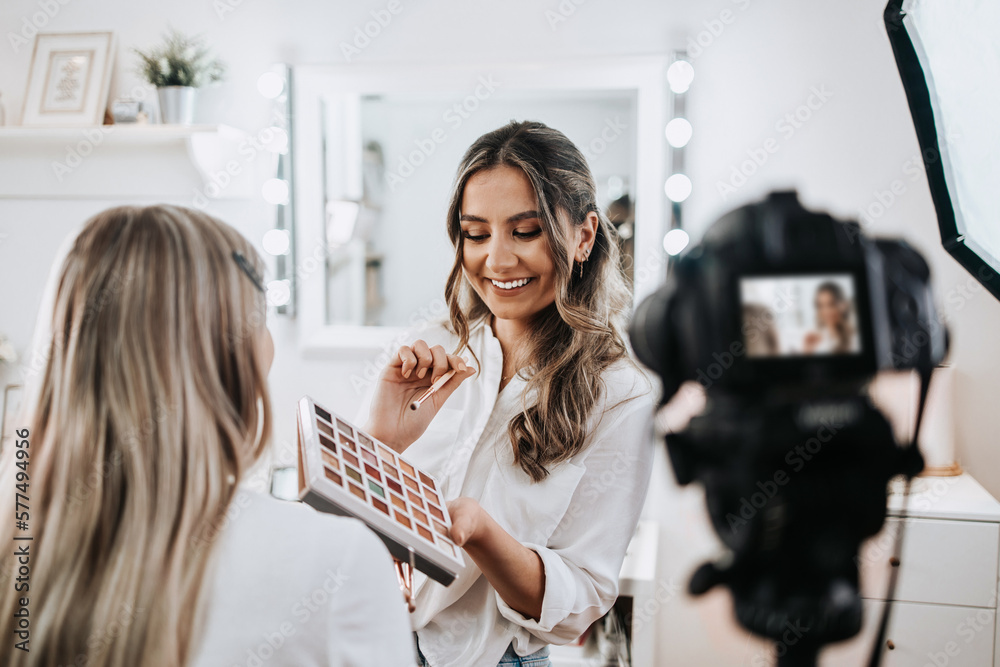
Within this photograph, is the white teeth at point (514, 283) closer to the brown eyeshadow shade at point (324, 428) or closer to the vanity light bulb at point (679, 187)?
the brown eyeshadow shade at point (324, 428)

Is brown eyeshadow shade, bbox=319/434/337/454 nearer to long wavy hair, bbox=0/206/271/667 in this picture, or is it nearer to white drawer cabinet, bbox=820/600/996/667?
long wavy hair, bbox=0/206/271/667

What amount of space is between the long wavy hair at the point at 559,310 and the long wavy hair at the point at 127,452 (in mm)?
410

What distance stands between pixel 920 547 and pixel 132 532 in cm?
139

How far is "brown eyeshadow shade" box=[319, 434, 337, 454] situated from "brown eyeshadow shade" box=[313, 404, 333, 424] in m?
0.05

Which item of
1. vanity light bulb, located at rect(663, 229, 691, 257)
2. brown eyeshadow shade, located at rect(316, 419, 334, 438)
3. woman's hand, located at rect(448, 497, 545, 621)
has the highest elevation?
vanity light bulb, located at rect(663, 229, 691, 257)

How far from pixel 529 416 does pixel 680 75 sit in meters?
1.11

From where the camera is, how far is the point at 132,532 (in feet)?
1.54

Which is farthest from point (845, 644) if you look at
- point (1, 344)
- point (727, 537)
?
point (1, 344)

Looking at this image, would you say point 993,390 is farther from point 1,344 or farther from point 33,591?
point 1,344

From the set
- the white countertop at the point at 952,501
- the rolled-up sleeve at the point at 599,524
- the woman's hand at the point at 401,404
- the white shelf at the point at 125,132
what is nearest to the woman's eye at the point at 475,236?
the woman's hand at the point at 401,404

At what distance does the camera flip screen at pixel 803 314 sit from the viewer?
30 cm

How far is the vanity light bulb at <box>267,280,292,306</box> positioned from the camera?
1822 mm

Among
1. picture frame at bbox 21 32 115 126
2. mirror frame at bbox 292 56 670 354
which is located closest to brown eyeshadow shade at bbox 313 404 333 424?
mirror frame at bbox 292 56 670 354

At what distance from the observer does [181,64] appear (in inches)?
69.0
